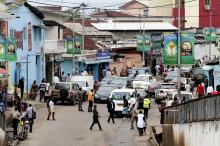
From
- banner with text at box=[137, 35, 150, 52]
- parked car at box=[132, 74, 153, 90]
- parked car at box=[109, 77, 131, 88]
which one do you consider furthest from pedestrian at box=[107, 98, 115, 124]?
banner with text at box=[137, 35, 150, 52]

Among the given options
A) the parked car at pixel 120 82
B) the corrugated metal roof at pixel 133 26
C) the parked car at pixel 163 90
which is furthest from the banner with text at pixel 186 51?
the corrugated metal roof at pixel 133 26

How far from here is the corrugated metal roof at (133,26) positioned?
365ft

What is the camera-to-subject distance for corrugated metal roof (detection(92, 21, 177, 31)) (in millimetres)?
111188

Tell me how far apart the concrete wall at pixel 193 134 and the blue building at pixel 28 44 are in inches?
942

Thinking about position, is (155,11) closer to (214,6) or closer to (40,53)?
(214,6)

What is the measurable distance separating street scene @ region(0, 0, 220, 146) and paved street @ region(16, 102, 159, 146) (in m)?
0.05

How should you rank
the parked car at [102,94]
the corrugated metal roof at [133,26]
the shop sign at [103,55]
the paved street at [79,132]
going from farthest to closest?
the corrugated metal roof at [133,26]
the shop sign at [103,55]
the parked car at [102,94]
the paved street at [79,132]

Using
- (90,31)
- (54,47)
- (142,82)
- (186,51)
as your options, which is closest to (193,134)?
(186,51)

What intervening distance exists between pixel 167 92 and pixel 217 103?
35.4 meters

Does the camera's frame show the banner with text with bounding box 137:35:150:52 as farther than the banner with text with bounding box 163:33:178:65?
Yes

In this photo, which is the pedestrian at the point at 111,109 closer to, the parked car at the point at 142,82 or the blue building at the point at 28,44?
the blue building at the point at 28,44

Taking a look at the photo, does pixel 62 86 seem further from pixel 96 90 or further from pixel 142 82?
pixel 142 82

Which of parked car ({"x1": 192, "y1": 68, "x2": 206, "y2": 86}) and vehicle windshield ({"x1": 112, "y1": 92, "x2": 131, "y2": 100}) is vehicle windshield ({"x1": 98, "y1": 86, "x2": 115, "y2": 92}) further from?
parked car ({"x1": 192, "y1": 68, "x2": 206, "y2": 86})

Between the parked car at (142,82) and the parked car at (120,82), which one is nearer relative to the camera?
the parked car at (120,82)
